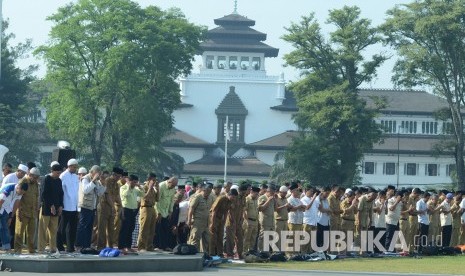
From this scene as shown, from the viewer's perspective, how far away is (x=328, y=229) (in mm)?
29172

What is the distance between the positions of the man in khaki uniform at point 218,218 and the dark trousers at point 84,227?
10.8 ft

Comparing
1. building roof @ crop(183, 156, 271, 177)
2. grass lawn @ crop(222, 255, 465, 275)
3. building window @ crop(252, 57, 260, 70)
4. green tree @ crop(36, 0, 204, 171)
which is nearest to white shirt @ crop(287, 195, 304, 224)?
grass lawn @ crop(222, 255, 465, 275)

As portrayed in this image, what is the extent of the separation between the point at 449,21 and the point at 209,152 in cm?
4362

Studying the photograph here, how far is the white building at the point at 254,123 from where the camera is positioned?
106 m

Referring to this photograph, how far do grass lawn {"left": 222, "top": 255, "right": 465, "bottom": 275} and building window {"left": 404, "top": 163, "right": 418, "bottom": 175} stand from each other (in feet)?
255

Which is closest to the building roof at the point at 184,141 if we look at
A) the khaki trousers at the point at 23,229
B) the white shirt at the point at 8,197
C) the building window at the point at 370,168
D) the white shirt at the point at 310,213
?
the building window at the point at 370,168

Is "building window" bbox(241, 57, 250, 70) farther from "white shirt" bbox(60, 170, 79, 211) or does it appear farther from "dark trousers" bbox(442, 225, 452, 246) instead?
"white shirt" bbox(60, 170, 79, 211)

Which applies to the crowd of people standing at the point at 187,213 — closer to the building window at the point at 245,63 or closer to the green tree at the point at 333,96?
the green tree at the point at 333,96

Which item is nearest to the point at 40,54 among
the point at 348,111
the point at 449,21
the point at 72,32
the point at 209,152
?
the point at 72,32

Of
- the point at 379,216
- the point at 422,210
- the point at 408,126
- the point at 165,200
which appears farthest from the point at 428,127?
the point at 165,200

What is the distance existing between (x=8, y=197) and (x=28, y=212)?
0.52 meters

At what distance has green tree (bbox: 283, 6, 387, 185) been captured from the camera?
70.8 m

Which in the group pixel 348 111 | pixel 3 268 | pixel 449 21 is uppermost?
pixel 449 21

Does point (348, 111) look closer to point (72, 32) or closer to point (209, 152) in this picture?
point (72, 32)
